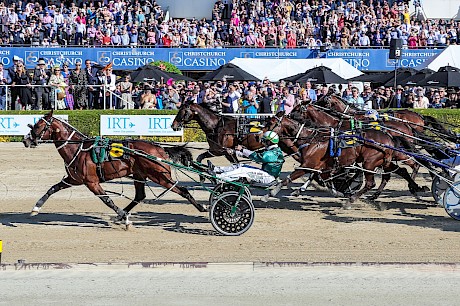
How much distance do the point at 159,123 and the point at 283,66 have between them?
613 cm

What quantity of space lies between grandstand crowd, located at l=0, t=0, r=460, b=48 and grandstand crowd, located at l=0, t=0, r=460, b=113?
0.04 meters

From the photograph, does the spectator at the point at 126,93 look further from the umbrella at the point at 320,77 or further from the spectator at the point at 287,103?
the umbrella at the point at 320,77

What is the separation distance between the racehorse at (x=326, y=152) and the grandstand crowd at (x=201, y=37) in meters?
8.29

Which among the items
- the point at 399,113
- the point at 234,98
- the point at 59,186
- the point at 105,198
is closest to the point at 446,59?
the point at 234,98

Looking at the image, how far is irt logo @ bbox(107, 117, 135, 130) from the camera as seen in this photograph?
74.2 feet

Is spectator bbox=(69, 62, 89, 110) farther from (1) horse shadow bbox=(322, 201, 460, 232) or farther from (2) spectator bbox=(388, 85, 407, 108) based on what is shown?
(1) horse shadow bbox=(322, 201, 460, 232)

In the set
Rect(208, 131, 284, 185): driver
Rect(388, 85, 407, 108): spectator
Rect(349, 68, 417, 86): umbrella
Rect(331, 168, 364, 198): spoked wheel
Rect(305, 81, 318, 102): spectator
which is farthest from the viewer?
Rect(349, 68, 417, 86): umbrella

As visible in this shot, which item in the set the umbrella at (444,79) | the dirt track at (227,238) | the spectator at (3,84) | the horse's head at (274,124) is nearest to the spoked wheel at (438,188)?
the dirt track at (227,238)

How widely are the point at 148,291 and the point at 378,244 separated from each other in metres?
3.36

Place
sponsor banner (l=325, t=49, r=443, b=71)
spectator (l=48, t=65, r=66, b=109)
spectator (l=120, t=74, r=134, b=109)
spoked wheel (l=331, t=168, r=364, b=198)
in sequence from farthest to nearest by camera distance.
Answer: sponsor banner (l=325, t=49, r=443, b=71)
spectator (l=120, t=74, r=134, b=109)
spectator (l=48, t=65, r=66, b=109)
spoked wheel (l=331, t=168, r=364, b=198)

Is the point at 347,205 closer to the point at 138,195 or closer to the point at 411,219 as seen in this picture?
the point at 411,219

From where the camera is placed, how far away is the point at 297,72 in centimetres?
2739

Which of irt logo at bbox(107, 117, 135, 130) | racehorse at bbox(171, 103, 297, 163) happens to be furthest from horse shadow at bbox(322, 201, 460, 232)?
irt logo at bbox(107, 117, 135, 130)

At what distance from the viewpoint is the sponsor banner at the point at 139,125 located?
74.3ft
